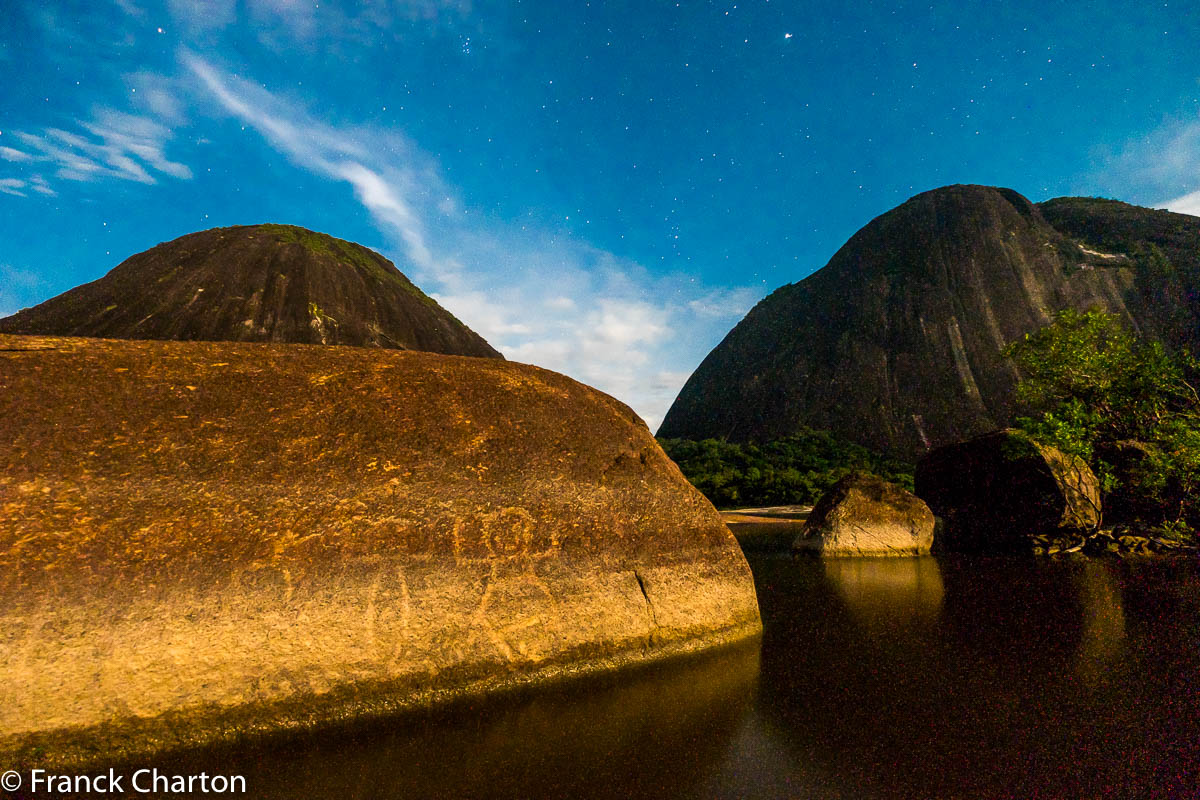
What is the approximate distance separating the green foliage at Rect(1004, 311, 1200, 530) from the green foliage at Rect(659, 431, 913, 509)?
57.5ft

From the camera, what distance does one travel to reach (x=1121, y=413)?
16.1 meters

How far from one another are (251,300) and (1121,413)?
68.5 m

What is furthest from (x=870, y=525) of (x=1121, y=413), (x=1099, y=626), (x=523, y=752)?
(x=523, y=752)

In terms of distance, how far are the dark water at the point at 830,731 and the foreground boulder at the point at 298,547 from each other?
0.44 m

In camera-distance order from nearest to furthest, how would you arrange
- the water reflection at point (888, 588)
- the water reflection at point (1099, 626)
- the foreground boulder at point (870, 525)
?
the water reflection at point (1099, 626) → the water reflection at point (888, 588) → the foreground boulder at point (870, 525)

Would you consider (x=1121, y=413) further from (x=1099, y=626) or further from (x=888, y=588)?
(x=1099, y=626)

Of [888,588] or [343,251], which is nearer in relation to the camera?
[888,588]

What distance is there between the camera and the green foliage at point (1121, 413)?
559 inches

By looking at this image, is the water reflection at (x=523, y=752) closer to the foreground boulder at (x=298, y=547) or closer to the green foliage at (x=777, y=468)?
the foreground boulder at (x=298, y=547)

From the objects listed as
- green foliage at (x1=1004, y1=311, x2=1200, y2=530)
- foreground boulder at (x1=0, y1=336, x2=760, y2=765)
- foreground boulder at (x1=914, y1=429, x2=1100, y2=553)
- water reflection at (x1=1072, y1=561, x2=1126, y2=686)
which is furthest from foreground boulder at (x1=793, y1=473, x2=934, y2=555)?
foreground boulder at (x1=0, y1=336, x2=760, y2=765)

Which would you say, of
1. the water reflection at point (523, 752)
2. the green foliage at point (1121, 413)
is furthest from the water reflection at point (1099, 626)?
the green foliage at point (1121, 413)

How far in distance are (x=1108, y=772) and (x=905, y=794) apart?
1336 millimetres

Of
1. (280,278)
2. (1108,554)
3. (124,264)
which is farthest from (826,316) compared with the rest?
(124,264)

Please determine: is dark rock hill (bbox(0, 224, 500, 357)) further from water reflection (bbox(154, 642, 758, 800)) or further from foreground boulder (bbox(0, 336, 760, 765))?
water reflection (bbox(154, 642, 758, 800))
